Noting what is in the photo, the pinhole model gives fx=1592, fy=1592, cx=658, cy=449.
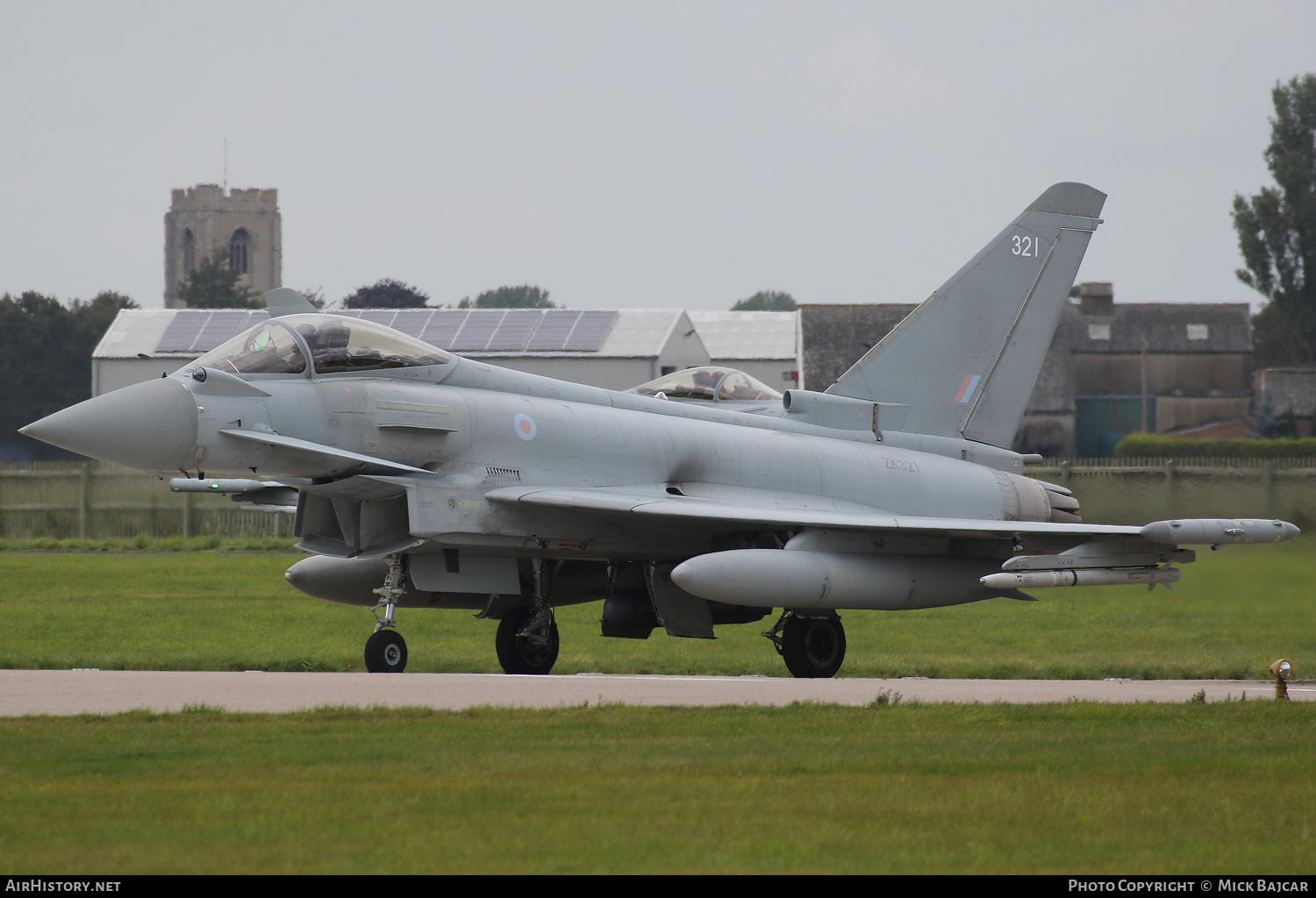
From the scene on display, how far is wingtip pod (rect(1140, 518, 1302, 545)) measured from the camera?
42.2 feet

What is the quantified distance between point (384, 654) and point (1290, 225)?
72144mm

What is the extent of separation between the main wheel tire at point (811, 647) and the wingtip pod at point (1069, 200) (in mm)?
5822

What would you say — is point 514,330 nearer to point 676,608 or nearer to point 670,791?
point 676,608

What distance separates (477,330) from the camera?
4744cm

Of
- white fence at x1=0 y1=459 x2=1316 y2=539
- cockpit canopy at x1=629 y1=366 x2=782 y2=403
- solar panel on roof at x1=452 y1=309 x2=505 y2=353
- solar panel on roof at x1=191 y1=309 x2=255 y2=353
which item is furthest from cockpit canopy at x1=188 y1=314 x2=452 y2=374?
solar panel on roof at x1=191 y1=309 x2=255 y2=353

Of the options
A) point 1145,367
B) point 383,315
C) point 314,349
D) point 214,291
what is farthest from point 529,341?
point 214,291

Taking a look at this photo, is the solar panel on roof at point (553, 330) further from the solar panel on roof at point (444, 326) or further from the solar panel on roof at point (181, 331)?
the solar panel on roof at point (181, 331)

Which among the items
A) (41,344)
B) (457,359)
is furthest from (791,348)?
(457,359)

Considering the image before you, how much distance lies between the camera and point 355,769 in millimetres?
7648

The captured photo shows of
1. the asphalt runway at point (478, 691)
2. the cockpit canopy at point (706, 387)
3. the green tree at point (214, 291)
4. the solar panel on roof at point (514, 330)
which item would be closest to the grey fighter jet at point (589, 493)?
the asphalt runway at point (478, 691)

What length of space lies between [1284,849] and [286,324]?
941 centimetres

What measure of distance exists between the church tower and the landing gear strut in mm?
112851

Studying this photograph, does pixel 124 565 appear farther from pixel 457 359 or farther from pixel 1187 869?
pixel 1187 869

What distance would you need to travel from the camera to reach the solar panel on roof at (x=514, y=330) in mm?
46562
